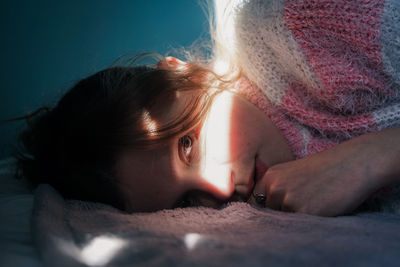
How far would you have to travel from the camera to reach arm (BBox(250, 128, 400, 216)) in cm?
48

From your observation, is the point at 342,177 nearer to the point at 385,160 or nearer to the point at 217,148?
the point at 385,160

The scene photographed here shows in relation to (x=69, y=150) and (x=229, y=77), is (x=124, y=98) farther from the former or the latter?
(x=229, y=77)

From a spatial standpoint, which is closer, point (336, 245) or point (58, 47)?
point (336, 245)

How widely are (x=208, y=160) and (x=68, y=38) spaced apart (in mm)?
776

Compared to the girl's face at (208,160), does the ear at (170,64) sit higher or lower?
higher

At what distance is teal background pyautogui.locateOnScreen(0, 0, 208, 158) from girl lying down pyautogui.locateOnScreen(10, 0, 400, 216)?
486mm

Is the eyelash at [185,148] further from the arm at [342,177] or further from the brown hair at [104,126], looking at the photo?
the arm at [342,177]

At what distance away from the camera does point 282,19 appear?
59 cm

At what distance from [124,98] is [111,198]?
0.19 m

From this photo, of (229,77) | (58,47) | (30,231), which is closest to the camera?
(30,231)

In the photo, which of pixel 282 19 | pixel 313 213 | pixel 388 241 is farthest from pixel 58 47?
pixel 388 241

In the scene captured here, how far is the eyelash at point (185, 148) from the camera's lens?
0.58 metres

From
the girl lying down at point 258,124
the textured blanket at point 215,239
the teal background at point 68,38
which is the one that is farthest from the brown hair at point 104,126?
the teal background at point 68,38

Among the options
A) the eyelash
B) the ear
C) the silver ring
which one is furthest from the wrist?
the ear
